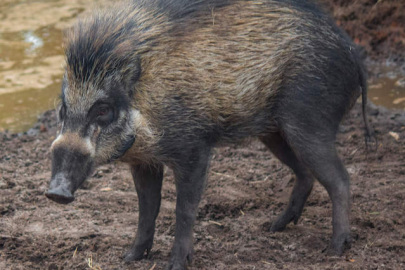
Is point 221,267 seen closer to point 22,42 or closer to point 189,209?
point 189,209

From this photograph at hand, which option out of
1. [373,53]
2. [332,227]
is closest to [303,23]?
[332,227]

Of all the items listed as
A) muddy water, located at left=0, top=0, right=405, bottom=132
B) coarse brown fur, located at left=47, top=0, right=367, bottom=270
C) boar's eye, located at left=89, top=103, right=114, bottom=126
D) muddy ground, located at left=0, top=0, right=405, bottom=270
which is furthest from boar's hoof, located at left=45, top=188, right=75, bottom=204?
muddy water, located at left=0, top=0, right=405, bottom=132

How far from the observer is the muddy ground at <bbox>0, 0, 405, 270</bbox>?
423 cm

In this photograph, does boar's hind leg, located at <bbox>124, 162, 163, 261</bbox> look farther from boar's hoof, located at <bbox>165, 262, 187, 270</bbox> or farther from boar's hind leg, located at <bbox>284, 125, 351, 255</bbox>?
boar's hind leg, located at <bbox>284, 125, 351, 255</bbox>

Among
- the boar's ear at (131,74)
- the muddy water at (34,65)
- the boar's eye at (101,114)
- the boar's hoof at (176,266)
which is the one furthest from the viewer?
the muddy water at (34,65)

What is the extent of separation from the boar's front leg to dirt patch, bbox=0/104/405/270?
181 mm

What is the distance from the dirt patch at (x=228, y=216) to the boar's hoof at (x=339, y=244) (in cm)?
10

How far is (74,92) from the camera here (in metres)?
3.85

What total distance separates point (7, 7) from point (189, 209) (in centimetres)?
935

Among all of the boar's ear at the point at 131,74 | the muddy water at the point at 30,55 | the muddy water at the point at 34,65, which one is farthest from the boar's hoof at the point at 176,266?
the muddy water at the point at 30,55

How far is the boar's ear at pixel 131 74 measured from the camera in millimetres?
3928

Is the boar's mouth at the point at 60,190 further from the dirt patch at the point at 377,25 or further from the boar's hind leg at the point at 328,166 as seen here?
the dirt patch at the point at 377,25

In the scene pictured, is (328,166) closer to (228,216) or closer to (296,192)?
(296,192)

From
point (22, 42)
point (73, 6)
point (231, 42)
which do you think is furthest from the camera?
point (73, 6)
